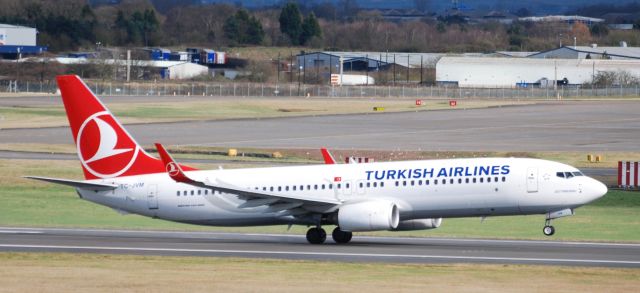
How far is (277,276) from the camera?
34.6 meters

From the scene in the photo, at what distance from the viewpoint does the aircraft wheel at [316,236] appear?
45.5 m

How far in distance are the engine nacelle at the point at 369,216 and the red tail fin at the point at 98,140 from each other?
298 inches

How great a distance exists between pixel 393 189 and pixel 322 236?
127 inches

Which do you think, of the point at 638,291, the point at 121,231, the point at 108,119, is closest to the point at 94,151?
the point at 108,119

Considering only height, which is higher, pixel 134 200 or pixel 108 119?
pixel 108 119

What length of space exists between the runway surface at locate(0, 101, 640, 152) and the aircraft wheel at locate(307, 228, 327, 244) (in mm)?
49358

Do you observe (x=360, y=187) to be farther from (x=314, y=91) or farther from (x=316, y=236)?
(x=314, y=91)

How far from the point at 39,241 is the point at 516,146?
56828mm

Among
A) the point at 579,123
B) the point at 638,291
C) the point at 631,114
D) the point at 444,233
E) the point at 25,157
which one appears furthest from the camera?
the point at 631,114

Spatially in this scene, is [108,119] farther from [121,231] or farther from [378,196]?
[378,196]

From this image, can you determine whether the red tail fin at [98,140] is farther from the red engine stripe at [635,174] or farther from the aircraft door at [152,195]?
the red engine stripe at [635,174]

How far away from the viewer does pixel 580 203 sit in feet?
142

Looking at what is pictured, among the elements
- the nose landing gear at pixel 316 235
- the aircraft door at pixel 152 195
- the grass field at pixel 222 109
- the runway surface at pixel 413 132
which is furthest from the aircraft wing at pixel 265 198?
the grass field at pixel 222 109

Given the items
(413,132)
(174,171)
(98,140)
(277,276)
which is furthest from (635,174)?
(413,132)
